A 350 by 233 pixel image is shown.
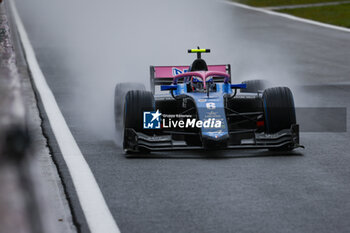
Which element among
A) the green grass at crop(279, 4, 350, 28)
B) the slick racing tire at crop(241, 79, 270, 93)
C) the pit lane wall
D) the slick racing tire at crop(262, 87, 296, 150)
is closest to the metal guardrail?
the pit lane wall

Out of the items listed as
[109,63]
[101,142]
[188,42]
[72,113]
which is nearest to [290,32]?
[188,42]

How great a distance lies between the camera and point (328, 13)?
101 ft

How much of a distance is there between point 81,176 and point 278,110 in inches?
103

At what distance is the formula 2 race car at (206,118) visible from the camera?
7363mm

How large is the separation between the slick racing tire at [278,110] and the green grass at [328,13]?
19335 millimetres

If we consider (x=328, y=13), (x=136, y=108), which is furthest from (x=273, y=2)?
(x=136, y=108)

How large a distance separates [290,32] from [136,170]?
765 inches

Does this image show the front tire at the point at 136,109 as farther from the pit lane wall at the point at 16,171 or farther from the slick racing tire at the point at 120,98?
the pit lane wall at the point at 16,171

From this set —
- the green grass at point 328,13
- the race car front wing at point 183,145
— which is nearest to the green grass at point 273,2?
the green grass at point 328,13

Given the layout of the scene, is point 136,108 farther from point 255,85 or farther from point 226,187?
point 255,85

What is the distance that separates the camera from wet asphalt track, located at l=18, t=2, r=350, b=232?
4531 mm

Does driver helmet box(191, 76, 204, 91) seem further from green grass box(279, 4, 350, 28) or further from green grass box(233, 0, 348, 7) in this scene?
green grass box(233, 0, 348, 7)

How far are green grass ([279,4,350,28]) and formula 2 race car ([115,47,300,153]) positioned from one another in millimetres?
19057

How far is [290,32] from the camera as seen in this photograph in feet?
82.5
